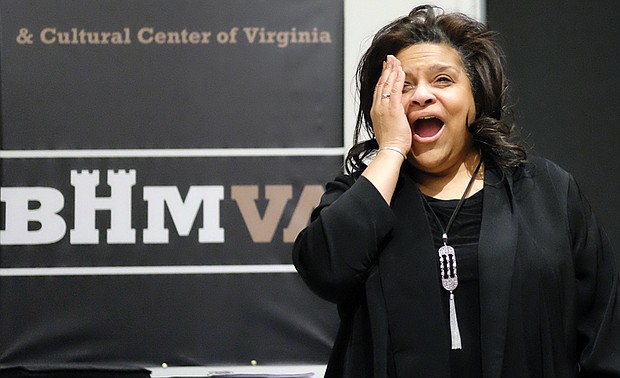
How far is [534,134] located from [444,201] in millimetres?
1383

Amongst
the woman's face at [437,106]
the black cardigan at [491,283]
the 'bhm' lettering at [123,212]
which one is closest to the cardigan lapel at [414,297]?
the black cardigan at [491,283]

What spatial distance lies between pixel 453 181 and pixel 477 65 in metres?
0.22

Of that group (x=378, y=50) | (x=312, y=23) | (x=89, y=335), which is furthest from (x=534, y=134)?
(x=89, y=335)

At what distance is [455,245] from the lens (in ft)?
5.27

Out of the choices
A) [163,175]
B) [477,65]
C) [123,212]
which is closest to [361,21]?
[163,175]

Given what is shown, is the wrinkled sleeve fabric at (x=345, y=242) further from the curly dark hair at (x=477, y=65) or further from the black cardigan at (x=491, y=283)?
the curly dark hair at (x=477, y=65)

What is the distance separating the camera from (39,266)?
268 cm

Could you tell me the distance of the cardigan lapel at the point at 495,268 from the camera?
1505 mm

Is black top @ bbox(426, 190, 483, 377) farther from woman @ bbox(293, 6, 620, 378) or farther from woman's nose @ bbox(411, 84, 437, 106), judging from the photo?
woman's nose @ bbox(411, 84, 437, 106)

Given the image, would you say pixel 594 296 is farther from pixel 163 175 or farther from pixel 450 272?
pixel 163 175

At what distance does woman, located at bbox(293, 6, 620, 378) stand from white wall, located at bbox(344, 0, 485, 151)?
945 mm

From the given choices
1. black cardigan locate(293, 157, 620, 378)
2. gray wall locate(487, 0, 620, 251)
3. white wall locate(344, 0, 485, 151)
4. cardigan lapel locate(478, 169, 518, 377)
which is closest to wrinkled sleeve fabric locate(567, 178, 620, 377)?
black cardigan locate(293, 157, 620, 378)

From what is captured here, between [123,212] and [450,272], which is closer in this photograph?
[450,272]

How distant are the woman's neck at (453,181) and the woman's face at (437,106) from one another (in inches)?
0.4
